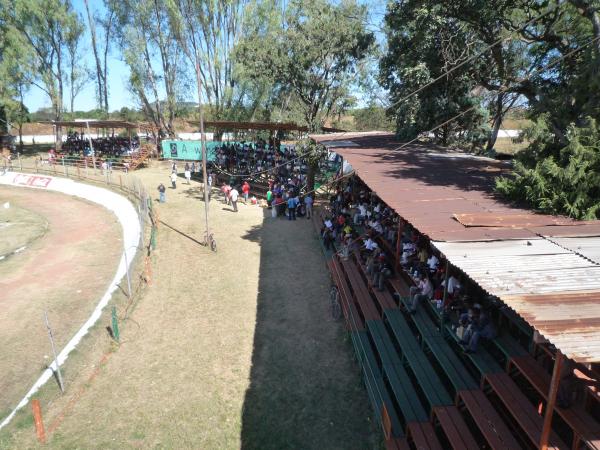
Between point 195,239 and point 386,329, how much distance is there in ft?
40.5

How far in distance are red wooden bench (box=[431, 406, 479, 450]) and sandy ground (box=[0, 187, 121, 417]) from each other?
30.1 ft

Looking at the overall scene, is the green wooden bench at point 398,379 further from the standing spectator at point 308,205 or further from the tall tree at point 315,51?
the tall tree at point 315,51

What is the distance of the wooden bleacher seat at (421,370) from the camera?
7.79m

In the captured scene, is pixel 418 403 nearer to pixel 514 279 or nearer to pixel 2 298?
pixel 514 279

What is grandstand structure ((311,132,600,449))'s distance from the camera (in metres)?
5.21

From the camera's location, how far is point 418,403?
801cm

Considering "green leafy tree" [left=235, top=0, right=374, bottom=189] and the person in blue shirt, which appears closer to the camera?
the person in blue shirt

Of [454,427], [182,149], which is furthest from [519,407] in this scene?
[182,149]

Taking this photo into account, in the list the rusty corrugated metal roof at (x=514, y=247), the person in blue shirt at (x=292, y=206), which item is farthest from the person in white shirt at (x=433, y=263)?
the person in blue shirt at (x=292, y=206)

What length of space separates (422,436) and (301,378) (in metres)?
3.67

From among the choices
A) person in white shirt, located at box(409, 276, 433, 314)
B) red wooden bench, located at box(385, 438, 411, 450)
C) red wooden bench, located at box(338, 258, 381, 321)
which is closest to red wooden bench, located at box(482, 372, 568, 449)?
red wooden bench, located at box(385, 438, 411, 450)

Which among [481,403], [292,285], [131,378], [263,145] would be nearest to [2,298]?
[131,378]

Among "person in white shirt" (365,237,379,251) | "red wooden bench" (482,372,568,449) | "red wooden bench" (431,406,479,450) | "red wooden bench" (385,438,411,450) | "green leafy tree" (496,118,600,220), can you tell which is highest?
"green leafy tree" (496,118,600,220)

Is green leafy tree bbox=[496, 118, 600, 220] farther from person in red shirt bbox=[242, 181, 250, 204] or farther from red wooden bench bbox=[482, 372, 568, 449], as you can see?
person in red shirt bbox=[242, 181, 250, 204]
